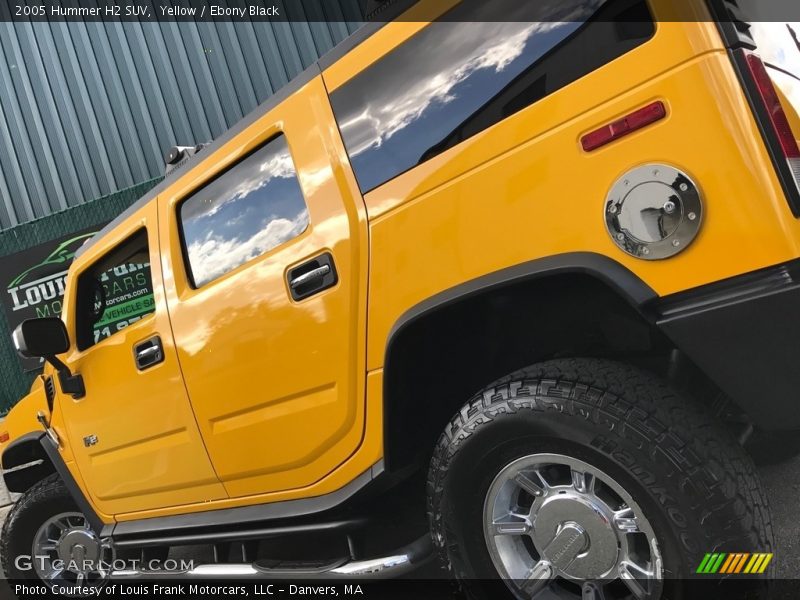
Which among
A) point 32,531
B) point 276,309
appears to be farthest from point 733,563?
point 32,531

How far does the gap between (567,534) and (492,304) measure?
666mm

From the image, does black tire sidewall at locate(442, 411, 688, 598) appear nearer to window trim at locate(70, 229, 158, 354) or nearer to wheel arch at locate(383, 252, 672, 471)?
wheel arch at locate(383, 252, 672, 471)

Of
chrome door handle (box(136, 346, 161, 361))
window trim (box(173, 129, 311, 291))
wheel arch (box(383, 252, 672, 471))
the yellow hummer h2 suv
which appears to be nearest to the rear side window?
the yellow hummer h2 suv

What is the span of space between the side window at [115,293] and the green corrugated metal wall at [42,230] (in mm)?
5109

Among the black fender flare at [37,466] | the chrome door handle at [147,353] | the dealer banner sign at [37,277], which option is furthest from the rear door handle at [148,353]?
the dealer banner sign at [37,277]

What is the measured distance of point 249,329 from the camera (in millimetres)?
2227

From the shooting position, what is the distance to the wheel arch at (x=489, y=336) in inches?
62.7

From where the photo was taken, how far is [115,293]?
3207 mm

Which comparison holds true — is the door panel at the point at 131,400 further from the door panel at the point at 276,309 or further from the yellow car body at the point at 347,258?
the door panel at the point at 276,309

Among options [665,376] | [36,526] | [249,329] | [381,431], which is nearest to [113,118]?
[36,526]

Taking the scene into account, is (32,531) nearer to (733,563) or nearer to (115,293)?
(115,293)

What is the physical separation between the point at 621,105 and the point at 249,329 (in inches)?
57.8

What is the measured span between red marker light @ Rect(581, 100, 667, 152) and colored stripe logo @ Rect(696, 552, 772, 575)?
990mm

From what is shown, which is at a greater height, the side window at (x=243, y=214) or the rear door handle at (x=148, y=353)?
the side window at (x=243, y=214)
